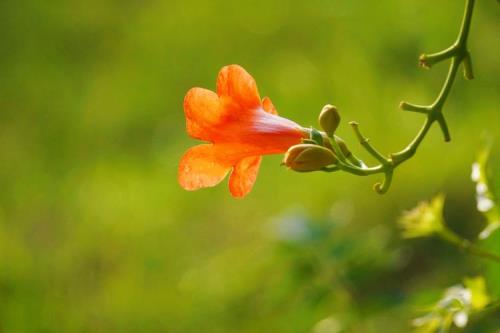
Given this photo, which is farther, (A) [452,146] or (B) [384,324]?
(A) [452,146]

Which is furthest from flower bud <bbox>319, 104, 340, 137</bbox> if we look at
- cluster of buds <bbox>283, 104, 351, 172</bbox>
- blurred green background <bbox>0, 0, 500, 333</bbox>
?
blurred green background <bbox>0, 0, 500, 333</bbox>

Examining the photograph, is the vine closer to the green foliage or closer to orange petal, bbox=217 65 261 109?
orange petal, bbox=217 65 261 109

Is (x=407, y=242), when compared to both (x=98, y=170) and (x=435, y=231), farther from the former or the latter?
(x=435, y=231)

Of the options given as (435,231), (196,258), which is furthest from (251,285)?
(435,231)

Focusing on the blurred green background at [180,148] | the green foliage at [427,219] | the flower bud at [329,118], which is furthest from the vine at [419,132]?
the blurred green background at [180,148]

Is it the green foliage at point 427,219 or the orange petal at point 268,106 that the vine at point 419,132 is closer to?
the orange petal at point 268,106

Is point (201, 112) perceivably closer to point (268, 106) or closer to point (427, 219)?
point (268, 106)
